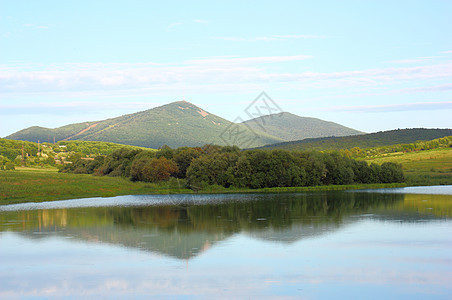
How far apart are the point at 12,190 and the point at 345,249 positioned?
33698mm

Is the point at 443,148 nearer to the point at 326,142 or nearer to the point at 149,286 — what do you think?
the point at 326,142

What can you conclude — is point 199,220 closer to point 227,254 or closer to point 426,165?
point 227,254

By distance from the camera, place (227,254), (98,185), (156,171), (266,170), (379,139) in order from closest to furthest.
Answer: (227,254) < (98,185) < (266,170) < (156,171) < (379,139)

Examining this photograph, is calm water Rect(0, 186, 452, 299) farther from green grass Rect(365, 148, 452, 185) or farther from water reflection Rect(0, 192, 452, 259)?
green grass Rect(365, 148, 452, 185)

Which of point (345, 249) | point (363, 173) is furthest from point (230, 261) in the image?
point (363, 173)

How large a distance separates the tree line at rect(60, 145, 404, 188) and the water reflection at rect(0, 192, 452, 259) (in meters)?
17.8

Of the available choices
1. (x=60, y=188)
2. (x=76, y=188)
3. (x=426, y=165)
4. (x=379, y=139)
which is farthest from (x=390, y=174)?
(x=379, y=139)

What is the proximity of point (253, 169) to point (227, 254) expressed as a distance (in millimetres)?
40316

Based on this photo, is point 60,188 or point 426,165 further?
point 426,165

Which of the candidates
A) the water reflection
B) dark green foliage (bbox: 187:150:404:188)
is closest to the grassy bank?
dark green foliage (bbox: 187:150:404:188)

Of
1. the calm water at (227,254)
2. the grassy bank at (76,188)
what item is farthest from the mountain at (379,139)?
the calm water at (227,254)

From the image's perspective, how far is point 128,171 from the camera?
68250 mm

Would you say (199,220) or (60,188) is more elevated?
(60,188)

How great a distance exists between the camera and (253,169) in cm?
5853
